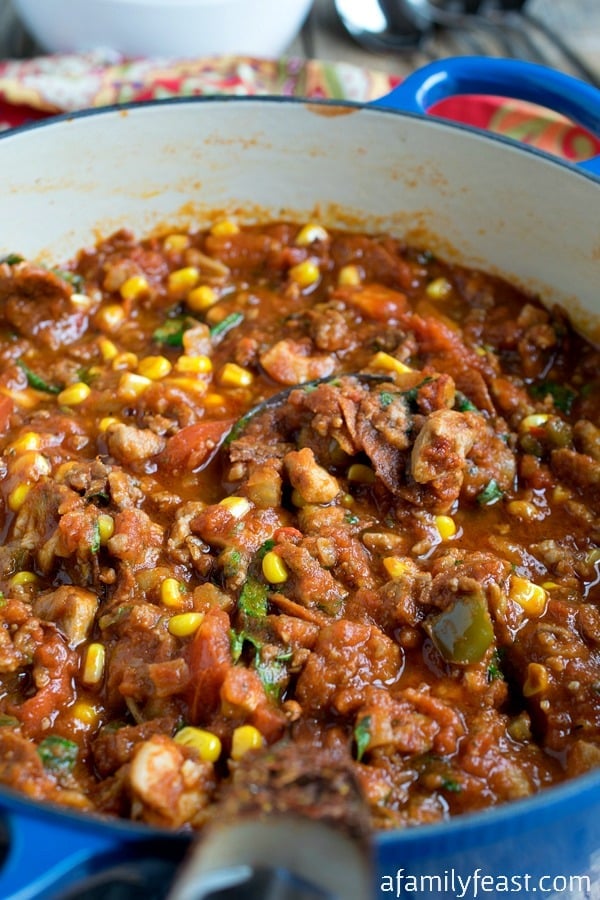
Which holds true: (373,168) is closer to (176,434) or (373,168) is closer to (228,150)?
(228,150)

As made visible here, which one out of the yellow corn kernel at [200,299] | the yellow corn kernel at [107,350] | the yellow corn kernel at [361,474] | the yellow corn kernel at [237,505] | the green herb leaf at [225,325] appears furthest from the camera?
the yellow corn kernel at [200,299]

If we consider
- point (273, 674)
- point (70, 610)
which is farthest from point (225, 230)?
point (273, 674)

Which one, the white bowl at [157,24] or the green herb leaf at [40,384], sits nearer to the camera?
the green herb leaf at [40,384]

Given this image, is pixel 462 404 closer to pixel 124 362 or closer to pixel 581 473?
pixel 581 473

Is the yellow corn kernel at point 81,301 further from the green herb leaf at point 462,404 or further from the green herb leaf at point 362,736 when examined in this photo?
the green herb leaf at point 362,736

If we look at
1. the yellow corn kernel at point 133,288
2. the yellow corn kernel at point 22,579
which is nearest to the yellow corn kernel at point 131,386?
the yellow corn kernel at point 133,288

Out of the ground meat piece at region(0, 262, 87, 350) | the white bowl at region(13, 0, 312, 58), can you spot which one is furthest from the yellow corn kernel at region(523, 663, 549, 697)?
the white bowl at region(13, 0, 312, 58)

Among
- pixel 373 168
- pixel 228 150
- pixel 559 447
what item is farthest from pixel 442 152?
pixel 559 447
